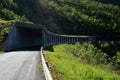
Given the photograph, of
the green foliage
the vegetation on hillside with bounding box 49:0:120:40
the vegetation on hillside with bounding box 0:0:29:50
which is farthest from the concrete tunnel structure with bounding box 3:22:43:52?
the vegetation on hillside with bounding box 49:0:120:40

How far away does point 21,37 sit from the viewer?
72.9 m

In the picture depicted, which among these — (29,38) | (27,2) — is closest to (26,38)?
(29,38)

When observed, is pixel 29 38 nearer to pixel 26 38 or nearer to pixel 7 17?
pixel 26 38

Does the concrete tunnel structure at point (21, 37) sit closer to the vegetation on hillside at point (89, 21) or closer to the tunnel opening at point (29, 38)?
the tunnel opening at point (29, 38)

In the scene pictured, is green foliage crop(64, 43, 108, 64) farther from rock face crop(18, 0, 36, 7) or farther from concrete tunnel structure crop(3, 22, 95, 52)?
rock face crop(18, 0, 36, 7)

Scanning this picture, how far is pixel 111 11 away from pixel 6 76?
6074 inches

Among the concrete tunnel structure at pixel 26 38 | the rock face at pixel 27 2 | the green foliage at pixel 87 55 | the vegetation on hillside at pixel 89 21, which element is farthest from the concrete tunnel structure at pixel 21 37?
the rock face at pixel 27 2

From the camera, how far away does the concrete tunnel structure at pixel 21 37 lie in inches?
2411

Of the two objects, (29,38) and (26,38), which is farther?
(29,38)

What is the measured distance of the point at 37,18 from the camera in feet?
427

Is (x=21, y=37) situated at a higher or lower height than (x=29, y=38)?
higher

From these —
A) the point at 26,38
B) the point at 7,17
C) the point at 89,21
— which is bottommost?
the point at 26,38

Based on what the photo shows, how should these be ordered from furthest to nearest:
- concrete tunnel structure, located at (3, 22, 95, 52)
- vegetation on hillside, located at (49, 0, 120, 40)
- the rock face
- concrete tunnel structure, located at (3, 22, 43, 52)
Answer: the rock face
vegetation on hillside, located at (49, 0, 120, 40)
concrete tunnel structure, located at (3, 22, 95, 52)
concrete tunnel structure, located at (3, 22, 43, 52)

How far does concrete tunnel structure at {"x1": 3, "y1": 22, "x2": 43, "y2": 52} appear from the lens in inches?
2411
